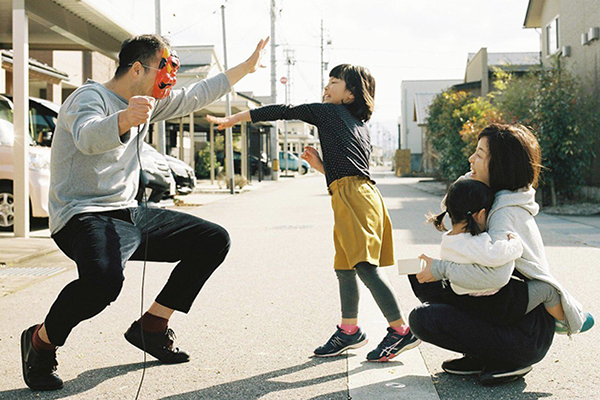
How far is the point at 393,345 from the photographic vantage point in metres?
4.04

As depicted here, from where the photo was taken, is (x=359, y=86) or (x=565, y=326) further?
(x=359, y=86)

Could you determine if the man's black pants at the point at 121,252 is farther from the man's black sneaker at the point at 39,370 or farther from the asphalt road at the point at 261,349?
A: the asphalt road at the point at 261,349

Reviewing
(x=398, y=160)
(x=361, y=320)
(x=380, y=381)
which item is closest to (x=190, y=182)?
(x=361, y=320)

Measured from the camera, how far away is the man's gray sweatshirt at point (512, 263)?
11.3ft

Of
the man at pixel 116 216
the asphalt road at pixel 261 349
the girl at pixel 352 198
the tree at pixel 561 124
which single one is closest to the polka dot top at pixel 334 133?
the girl at pixel 352 198

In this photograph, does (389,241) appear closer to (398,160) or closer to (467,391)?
(467,391)

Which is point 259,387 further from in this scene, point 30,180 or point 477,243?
point 30,180

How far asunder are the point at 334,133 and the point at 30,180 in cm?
775

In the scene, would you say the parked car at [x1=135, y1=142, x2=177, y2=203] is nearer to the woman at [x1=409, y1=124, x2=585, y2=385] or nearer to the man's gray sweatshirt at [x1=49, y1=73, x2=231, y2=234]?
the man's gray sweatshirt at [x1=49, y1=73, x2=231, y2=234]

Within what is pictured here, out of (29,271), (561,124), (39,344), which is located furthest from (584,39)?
(39,344)

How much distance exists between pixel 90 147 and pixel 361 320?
2416mm

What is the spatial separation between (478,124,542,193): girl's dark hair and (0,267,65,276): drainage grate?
515cm

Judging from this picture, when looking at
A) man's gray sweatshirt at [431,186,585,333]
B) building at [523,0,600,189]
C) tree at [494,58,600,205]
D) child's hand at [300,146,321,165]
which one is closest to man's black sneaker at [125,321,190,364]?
child's hand at [300,146,321,165]

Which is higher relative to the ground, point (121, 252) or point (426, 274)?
point (121, 252)
